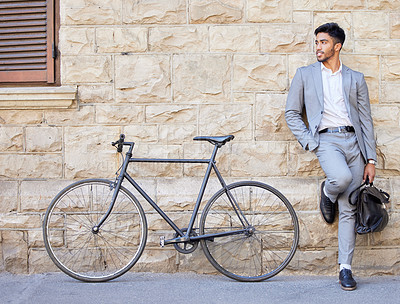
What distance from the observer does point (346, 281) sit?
15.2 ft

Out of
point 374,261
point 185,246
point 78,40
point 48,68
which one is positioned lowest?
point 374,261

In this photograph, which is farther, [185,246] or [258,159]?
[258,159]

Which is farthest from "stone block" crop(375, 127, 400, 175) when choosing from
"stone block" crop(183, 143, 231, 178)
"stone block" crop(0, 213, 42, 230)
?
"stone block" crop(0, 213, 42, 230)

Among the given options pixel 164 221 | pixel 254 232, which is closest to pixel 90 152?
pixel 164 221

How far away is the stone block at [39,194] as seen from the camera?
5.19 meters

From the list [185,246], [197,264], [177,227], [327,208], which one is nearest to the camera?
[185,246]

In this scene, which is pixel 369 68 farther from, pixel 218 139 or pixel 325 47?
pixel 218 139

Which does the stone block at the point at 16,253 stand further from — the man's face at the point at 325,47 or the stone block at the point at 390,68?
the stone block at the point at 390,68

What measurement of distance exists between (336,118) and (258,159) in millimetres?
845

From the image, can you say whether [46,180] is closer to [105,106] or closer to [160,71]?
[105,106]

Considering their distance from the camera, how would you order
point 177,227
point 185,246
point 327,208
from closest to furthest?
point 185,246
point 177,227
point 327,208

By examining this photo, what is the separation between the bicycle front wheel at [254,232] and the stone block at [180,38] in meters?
1.45

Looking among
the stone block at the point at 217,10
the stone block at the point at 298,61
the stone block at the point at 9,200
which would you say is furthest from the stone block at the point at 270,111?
the stone block at the point at 9,200

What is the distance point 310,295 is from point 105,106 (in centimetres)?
259
